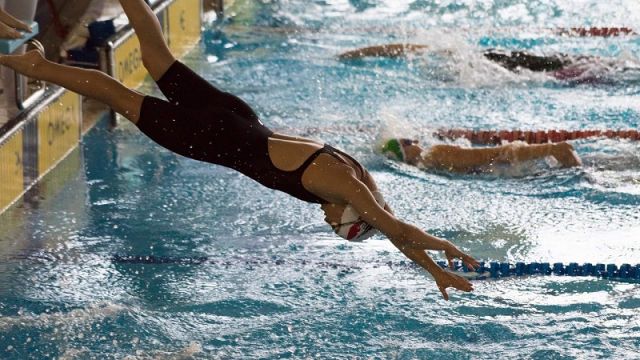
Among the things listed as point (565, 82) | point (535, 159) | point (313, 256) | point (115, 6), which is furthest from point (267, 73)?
Answer: point (313, 256)

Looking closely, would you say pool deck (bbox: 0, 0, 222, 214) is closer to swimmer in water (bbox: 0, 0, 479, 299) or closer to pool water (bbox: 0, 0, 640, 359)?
pool water (bbox: 0, 0, 640, 359)

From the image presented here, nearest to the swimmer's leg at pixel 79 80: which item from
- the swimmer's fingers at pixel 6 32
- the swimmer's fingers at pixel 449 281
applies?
the swimmer's fingers at pixel 6 32

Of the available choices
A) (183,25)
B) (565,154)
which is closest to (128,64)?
(183,25)

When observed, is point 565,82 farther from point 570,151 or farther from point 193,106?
point 193,106

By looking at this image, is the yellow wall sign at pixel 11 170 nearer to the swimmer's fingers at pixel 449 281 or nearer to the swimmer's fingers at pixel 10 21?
A: the swimmer's fingers at pixel 10 21

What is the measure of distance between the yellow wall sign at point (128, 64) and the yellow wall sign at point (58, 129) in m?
0.47

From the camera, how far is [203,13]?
9.06 metres

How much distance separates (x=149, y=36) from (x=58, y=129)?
2.25 metres

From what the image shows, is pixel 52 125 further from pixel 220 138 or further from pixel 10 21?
pixel 220 138

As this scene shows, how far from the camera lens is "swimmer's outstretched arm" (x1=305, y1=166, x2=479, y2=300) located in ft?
10.7

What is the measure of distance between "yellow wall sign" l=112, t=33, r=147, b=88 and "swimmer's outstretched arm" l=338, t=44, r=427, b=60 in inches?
58.5

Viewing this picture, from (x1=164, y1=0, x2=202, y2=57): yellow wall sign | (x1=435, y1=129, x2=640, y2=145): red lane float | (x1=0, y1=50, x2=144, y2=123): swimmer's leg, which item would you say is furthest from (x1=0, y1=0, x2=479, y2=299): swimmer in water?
(x1=164, y1=0, x2=202, y2=57): yellow wall sign

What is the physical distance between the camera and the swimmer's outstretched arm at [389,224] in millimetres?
3258

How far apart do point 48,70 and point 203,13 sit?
564 cm
